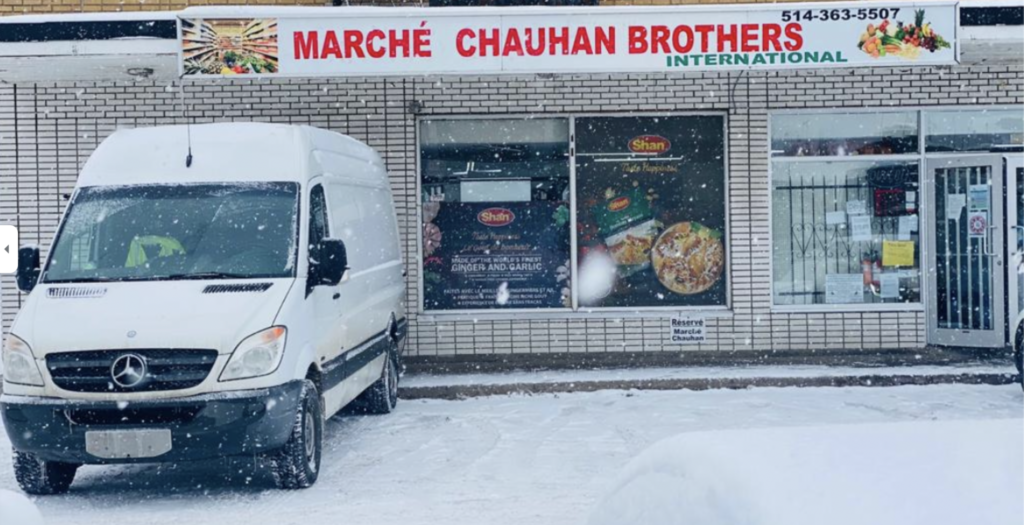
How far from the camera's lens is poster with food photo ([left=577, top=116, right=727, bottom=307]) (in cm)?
1416

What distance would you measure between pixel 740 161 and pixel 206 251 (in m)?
7.19

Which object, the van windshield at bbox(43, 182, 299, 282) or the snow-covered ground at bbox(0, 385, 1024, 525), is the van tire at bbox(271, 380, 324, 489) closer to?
the snow-covered ground at bbox(0, 385, 1024, 525)

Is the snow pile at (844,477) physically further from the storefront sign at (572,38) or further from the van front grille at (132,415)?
the storefront sign at (572,38)

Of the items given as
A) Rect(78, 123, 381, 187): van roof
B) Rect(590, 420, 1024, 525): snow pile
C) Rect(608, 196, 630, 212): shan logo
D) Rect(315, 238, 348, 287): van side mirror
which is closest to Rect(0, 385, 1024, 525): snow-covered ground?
Rect(590, 420, 1024, 525): snow pile

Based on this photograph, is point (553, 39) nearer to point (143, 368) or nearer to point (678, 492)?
point (143, 368)

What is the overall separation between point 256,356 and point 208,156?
6.42 ft

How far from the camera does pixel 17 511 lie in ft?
11.3

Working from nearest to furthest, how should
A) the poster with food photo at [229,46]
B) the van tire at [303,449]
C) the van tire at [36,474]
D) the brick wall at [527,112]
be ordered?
1. the van tire at [303,449]
2. the van tire at [36,474]
3. the poster with food photo at [229,46]
4. the brick wall at [527,112]

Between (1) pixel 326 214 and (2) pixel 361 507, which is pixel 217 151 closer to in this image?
(1) pixel 326 214

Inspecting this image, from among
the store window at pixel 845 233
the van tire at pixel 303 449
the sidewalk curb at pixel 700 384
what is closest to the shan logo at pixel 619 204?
the store window at pixel 845 233

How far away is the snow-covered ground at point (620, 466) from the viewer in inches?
103

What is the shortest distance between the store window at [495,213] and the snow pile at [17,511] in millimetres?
10675

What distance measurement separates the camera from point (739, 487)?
2859 mm

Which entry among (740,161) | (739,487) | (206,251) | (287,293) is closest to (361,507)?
(287,293)
